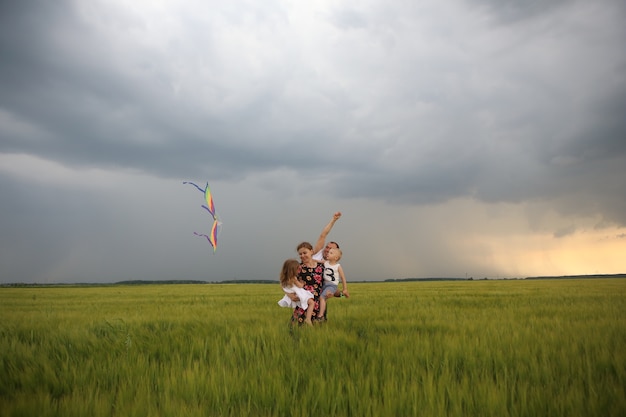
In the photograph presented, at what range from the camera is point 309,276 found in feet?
23.9

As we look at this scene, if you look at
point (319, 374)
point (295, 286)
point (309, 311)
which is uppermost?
point (295, 286)

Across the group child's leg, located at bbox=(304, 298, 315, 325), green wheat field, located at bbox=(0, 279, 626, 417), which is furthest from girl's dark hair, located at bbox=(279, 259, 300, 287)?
green wheat field, located at bbox=(0, 279, 626, 417)

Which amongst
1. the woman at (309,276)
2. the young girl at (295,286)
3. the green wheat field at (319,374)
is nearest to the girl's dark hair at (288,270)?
the young girl at (295,286)

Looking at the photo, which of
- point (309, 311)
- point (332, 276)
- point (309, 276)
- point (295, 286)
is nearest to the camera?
point (309, 311)

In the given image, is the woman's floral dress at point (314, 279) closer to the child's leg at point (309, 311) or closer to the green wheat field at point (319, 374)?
the child's leg at point (309, 311)

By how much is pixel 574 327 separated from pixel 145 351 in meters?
6.45

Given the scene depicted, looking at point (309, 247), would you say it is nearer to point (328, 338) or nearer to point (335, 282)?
point (335, 282)

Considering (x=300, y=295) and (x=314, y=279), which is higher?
(x=314, y=279)

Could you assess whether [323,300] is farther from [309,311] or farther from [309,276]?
[309,311]

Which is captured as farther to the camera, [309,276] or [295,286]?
[309,276]

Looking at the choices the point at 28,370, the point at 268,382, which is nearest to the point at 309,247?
the point at 268,382

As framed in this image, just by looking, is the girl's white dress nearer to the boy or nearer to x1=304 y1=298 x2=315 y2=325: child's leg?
x1=304 y1=298 x2=315 y2=325: child's leg

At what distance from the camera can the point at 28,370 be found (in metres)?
3.90

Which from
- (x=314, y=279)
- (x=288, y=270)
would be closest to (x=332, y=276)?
(x=314, y=279)
